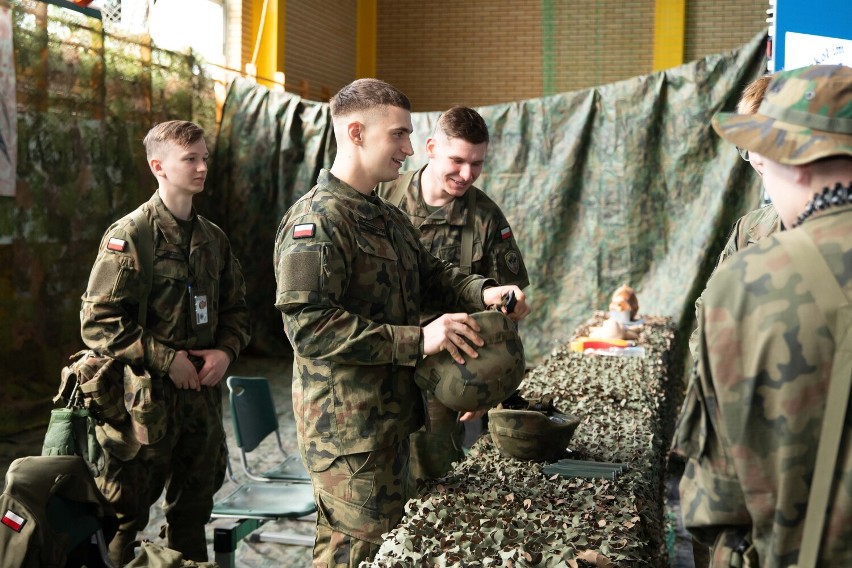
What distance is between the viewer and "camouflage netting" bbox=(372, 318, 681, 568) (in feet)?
6.14

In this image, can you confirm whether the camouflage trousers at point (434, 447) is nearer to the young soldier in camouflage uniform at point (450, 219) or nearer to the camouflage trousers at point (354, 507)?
the young soldier in camouflage uniform at point (450, 219)

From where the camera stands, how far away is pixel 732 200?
7.39 m

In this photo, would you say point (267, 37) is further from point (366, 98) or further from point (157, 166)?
point (366, 98)

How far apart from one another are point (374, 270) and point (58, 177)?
5.04 metres

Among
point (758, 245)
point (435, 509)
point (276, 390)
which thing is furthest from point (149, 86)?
point (758, 245)

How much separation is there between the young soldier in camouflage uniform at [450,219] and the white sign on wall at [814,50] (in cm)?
197

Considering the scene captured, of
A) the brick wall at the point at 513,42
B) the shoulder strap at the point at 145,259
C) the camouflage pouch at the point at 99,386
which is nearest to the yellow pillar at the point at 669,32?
the brick wall at the point at 513,42

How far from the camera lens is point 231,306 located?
3490mm

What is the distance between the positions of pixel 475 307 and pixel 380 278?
387mm

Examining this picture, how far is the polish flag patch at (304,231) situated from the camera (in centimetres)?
222

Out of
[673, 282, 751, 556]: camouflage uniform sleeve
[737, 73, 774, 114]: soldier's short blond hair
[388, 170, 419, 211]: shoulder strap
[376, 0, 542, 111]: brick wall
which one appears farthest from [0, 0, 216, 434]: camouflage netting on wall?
[376, 0, 542, 111]: brick wall

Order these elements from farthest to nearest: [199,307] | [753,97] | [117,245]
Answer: [199,307] < [117,245] < [753,97]

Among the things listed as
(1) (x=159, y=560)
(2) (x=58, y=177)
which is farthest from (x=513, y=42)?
(1) (x=159, y=560)

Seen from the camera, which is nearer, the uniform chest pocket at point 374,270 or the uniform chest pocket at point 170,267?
the uniform chest pocket at point 374,270
